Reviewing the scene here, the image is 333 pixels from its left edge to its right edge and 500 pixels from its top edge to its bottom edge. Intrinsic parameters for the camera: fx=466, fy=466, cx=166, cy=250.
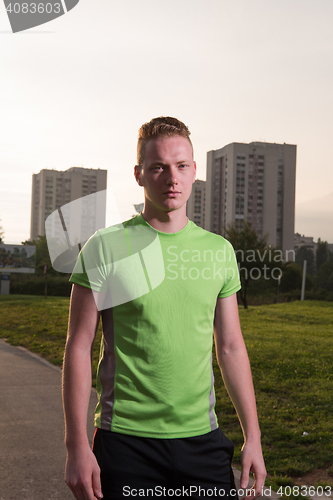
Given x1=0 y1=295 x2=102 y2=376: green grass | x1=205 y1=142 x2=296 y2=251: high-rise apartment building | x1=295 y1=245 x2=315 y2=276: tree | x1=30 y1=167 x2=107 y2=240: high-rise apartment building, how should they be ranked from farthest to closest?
x1=205 y1=142 x2=296 y2=251: high-rise apartment building < x1=295 y1=245 x2=315 y2=276: tree < x1=30 y1=167 x2=107 y2=240: high-rise apartment building < x1=0 y1=295 x2=102 y2=376: green grass

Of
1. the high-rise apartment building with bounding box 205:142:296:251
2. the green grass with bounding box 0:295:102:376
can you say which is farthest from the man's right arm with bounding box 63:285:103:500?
the high-rise apartment building with bounding box 205:142:296:251

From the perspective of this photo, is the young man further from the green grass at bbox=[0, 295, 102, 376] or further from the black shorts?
the green grass at bbox=[0, 295, 102, 376]

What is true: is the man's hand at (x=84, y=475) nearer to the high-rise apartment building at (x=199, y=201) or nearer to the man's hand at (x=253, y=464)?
the man's hand at (x=253, y=464)

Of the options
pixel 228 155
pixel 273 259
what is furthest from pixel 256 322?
pixel 228 155

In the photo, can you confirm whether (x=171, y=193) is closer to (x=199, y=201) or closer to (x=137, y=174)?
(x=137, y=174)

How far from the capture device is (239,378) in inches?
73.2

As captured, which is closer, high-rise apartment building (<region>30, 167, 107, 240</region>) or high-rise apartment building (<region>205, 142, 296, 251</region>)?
high-rise apartment building (<region>30, 167, 107, 240</region>)

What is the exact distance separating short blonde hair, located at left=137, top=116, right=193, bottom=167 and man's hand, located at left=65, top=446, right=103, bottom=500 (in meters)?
1.08

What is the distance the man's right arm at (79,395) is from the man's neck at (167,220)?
382 mm

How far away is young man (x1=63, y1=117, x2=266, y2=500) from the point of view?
1603mm

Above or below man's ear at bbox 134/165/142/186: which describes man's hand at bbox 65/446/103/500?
below

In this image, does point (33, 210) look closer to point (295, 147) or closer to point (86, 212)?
point (295, 147)

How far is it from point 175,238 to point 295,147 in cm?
9574

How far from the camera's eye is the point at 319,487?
394 cm
